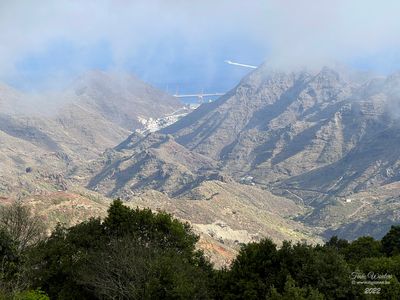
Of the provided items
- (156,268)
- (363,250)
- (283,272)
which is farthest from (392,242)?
(156,268)

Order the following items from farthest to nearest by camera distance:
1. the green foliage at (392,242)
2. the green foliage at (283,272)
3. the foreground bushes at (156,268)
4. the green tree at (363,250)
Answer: the green foliage at (392,242)
the green tree at (363,250)
the foreground bushes at (156,268)
the green foliage at (283,272)

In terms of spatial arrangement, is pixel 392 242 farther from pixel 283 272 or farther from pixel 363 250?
pixel 283 272

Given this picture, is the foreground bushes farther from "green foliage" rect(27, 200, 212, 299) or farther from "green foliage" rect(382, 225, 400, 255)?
"green foliage" rect(382, 225, 400, 255)

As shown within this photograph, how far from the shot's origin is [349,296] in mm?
44500

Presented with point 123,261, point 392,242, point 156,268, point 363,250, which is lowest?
point 156,268

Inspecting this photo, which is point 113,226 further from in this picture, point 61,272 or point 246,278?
point 246,278

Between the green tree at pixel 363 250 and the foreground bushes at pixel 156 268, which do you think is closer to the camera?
the foreground bushes at pixel 156 268

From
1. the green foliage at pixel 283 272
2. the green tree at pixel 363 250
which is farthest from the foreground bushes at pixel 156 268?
the green tree at pixel 363 250

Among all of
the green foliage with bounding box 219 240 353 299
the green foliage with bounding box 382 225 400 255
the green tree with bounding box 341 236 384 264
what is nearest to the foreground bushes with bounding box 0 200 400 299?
the green foliage with bounding box 219 240 353 299

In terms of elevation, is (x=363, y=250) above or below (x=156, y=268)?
above

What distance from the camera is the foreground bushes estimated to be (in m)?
45.6

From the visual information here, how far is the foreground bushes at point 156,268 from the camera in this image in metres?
45.6

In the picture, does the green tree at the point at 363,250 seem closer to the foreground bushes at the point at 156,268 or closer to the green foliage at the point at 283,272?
the foreground bushes at the point at 156,268

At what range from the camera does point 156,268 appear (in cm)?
5022
